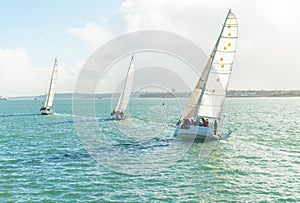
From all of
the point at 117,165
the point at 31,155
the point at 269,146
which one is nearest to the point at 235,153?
the point at 269,146

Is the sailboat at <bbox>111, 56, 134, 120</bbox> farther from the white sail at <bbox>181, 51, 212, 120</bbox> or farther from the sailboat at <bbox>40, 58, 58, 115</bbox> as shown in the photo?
the white sail at <bbox>181, 51, 212, 120</bbox>

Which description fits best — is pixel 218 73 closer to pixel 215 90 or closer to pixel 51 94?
pixel 215 90

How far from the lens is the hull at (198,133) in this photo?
1308 inches

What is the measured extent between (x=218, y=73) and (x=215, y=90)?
191 cm

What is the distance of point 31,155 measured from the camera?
26.9 metres

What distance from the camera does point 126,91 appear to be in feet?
203

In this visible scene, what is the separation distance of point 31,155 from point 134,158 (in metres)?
9.09

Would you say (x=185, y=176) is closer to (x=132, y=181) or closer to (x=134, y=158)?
(x=132, y=181)

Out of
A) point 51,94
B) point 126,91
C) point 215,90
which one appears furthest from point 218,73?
point 51,94

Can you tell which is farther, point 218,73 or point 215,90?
point 215,90

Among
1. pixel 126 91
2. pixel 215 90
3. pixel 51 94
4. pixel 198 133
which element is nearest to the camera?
pixel 198 133

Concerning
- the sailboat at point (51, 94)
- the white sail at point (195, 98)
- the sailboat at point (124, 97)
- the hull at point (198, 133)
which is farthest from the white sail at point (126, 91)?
the hull at point (198, 133)

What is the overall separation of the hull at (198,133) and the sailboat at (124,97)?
27963mm

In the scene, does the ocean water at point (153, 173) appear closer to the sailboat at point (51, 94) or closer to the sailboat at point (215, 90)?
the sailboat at point (215, 90)
